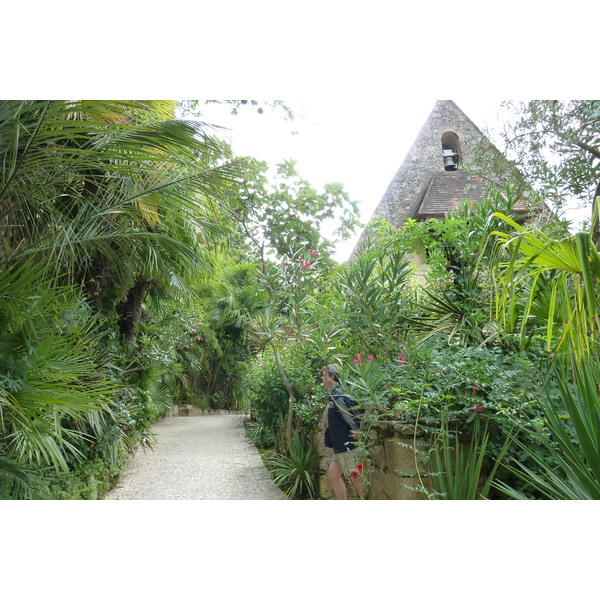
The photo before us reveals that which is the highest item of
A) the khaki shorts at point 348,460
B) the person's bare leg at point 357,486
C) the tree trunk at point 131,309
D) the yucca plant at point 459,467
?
the tree trunk at point 131,309

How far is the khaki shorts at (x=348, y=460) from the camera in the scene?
88.2 inches

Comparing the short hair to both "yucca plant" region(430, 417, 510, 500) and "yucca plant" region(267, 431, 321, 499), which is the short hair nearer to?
"yucca plant" region(267, 431, 321, 499)

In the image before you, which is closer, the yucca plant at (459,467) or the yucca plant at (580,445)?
the yucca plant at (580,445)

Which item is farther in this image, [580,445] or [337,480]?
[337,480]

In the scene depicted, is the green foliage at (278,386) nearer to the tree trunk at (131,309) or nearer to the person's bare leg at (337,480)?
the person's bare leg at (337,480)

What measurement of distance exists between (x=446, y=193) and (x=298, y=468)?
2035 millimetres

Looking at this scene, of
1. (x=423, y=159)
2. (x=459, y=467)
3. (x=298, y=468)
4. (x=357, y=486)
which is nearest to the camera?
(x=459, y=467)

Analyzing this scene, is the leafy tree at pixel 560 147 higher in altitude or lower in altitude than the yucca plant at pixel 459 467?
higher

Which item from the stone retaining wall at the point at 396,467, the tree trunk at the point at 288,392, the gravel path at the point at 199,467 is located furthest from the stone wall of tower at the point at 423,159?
the gravel path at the point at 199,467

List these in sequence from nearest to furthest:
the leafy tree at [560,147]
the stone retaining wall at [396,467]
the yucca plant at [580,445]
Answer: the yucca plant at [580,445] < the stone retaining wall at [396,467] < the leafy tree at [560,147]

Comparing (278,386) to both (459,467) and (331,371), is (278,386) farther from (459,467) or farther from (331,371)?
(459,467)

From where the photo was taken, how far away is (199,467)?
8.59 ft

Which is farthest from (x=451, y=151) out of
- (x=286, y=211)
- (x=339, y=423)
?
(x=339, y=423)
